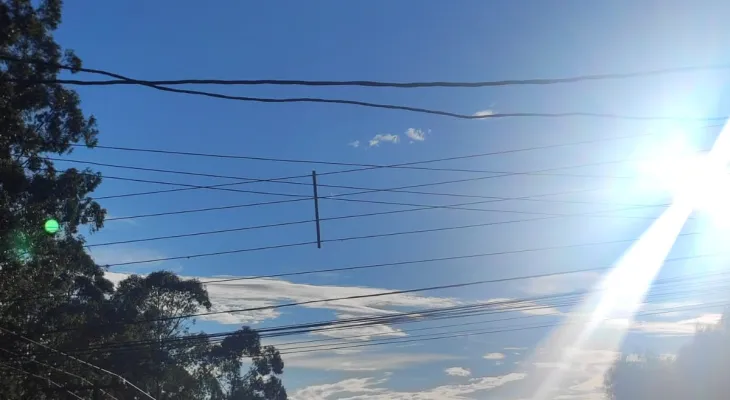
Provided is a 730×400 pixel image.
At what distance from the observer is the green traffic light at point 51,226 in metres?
22.4

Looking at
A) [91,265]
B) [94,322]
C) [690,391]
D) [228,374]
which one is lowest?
[690,391]

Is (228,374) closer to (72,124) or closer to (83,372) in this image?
(83,372)

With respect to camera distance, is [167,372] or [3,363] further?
[167,372]

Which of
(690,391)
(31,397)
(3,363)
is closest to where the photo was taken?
(3,363)

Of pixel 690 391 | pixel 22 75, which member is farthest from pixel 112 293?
pixel 690 391

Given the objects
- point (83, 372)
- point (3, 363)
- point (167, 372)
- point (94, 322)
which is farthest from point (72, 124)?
point (167, 372)

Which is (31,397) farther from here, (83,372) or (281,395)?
(281,395)

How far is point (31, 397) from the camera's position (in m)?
35.4

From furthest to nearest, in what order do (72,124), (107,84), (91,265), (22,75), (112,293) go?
(112,293) → (91,265) → (72,124) → (22,75) → (107,84)

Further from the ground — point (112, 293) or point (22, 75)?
point (22, 75)

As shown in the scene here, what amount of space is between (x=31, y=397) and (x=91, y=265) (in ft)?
29.2

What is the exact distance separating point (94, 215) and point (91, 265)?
964cm

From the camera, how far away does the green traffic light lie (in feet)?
73.4

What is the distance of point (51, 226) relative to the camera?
2261cm
